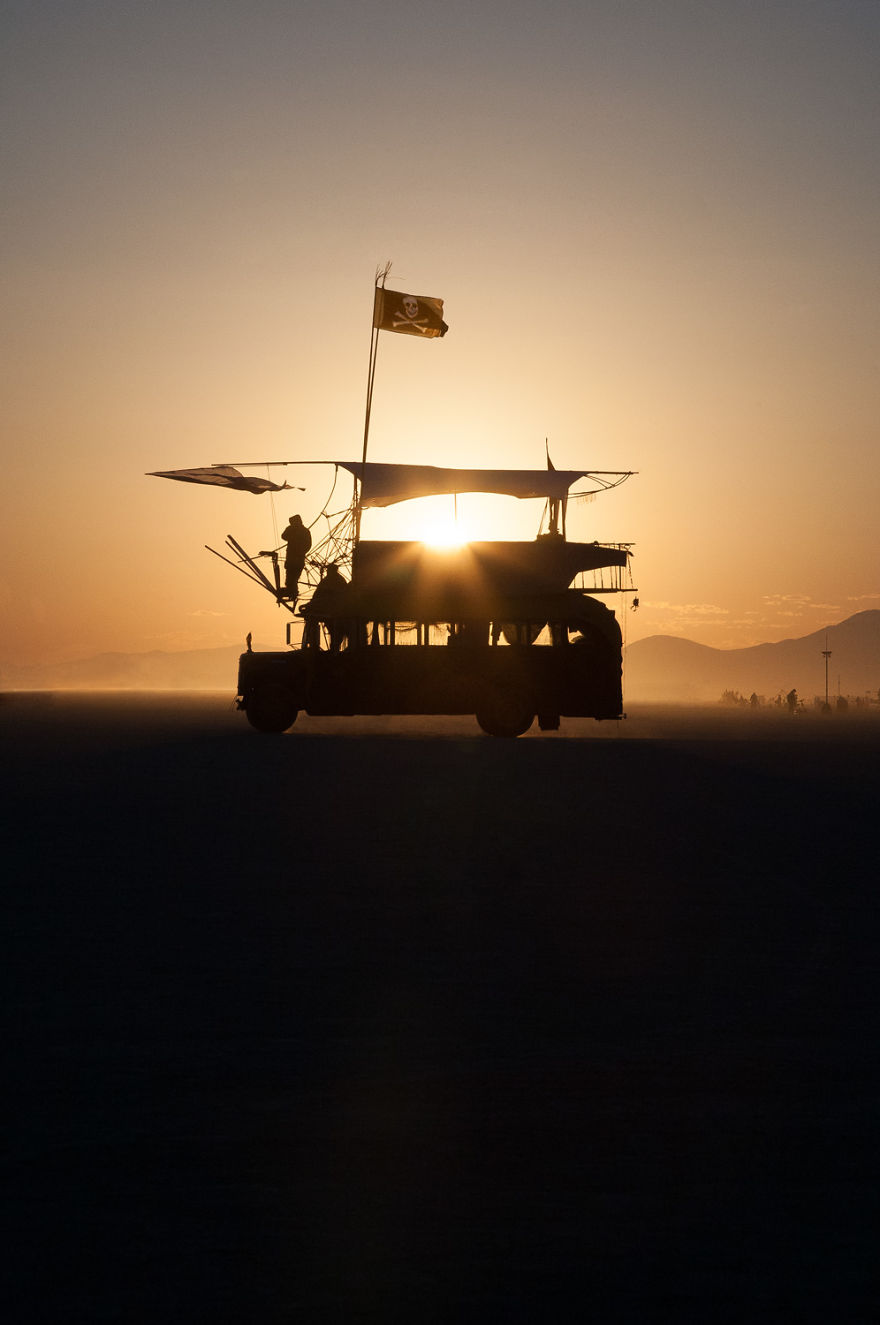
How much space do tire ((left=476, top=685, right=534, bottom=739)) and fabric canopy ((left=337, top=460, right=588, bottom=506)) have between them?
7.40 meters

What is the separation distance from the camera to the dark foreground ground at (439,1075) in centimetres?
383

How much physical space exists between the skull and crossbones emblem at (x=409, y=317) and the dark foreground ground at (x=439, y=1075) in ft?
91.8

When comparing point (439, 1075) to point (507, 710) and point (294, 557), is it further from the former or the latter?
point (294, 557)

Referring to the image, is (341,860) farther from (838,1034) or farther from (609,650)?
(609,650)

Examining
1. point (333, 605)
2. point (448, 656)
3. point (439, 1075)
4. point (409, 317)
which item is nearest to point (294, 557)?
point (333, 605)

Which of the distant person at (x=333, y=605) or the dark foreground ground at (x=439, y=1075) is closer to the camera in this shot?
the dark foreground ground at (x=439, y=1075)

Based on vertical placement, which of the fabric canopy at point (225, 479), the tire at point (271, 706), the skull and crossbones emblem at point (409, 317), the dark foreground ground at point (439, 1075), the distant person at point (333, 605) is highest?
the skull and crossbones emblem at point (409, 317)

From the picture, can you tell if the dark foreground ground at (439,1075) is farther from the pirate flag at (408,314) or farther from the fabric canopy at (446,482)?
the pirate flag at (408,314)

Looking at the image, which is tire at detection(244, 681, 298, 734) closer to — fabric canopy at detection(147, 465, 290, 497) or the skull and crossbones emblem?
fabric canopy at detection(147, 465, 290, 497)

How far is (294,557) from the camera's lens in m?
31.1

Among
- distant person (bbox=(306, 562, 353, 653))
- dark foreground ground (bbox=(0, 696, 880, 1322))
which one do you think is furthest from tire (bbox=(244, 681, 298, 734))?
dark foreground ground (bbox=(0, 696, 880, 1322))

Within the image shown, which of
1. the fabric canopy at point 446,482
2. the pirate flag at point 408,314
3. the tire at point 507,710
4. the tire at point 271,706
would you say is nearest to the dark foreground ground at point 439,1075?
the tire at point 507,710

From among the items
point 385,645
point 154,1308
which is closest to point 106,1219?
point 154,1308

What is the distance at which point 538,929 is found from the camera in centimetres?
869
